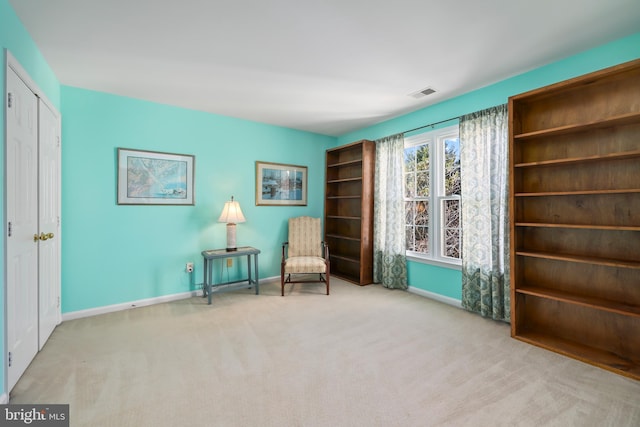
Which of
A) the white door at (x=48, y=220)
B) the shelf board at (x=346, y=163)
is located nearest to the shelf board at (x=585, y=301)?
the shelf board at (x=346, y=163)

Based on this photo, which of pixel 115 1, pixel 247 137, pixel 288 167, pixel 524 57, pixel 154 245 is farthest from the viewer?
pixel 288 167

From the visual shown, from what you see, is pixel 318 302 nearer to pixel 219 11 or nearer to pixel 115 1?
pixel 219 11

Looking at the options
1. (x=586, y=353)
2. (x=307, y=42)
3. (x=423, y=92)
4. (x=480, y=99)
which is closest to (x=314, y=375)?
(x=586, y=353)

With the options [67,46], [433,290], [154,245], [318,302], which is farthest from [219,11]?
[433,290]

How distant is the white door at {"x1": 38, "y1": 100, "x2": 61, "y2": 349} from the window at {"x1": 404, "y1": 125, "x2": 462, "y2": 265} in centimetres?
394

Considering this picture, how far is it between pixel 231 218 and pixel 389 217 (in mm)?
2242

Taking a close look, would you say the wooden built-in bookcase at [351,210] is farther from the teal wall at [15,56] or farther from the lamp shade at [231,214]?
the teal wall at [15,56]

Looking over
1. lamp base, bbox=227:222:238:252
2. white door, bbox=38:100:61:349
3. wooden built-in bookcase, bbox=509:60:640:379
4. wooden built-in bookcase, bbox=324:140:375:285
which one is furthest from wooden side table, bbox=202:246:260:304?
wooden built-in bookcase, bbox=509:60:640:379

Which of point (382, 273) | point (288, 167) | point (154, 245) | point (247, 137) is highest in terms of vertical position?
point (247, 137)

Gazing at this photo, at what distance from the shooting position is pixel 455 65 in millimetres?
2559

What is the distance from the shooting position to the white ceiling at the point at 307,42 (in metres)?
1.84

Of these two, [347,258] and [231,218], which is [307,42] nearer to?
[231,218]

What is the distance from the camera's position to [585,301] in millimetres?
2150

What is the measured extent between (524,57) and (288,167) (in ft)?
10.6
